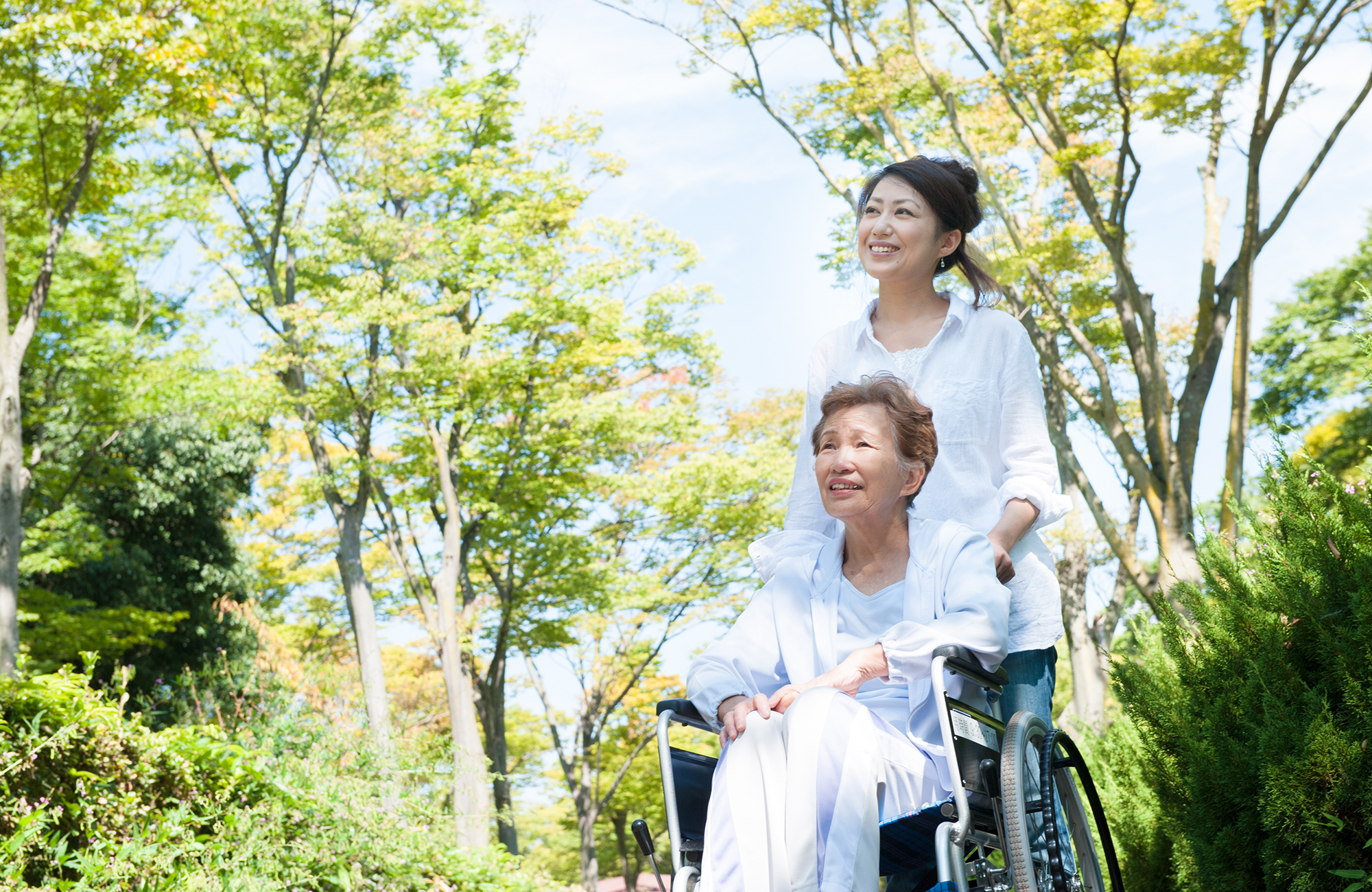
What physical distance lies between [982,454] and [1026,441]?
0.09 meters

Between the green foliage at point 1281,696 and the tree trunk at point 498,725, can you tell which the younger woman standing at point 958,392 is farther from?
the tree trunk at point 498,725

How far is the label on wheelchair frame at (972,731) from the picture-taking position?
1667 mm

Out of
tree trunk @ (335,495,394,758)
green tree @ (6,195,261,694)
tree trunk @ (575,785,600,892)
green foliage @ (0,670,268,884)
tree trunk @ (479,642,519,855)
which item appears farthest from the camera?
tree trunk @ (575,785,600,892)

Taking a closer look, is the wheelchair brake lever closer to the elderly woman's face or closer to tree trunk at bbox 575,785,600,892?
the elderly woman's face

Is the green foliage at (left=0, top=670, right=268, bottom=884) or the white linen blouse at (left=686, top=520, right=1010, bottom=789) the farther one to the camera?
the green foliage at (left=0, top=670, right=268, bottom=884)

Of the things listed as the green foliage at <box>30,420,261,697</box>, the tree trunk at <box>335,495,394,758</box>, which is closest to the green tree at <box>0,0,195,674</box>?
the tree trunk at <box>335,495,394,758</box>

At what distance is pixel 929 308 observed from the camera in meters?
A: 2.31

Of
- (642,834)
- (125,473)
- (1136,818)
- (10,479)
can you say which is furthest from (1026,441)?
(125,473)

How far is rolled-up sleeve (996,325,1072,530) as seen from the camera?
2.04 metres

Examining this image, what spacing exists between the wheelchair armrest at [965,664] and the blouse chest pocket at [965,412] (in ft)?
1.83

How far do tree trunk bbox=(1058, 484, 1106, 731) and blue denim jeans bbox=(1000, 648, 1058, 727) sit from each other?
884cm

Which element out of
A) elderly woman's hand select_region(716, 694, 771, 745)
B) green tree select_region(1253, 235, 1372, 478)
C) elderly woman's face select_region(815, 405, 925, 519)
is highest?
green tree select_region(1253, 235, 1372, 478)

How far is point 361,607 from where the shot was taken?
11.3 metres

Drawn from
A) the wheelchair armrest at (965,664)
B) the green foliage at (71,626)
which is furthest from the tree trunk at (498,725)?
the wheelchair armrest at (965,664)
